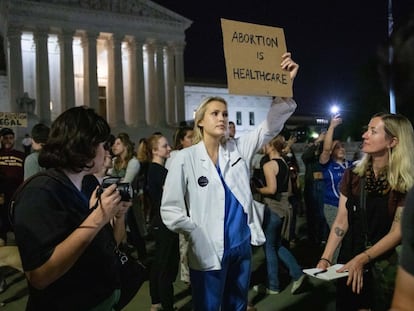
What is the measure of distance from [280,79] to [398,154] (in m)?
→ 1.13

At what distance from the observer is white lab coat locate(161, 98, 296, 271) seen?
3.48 meters

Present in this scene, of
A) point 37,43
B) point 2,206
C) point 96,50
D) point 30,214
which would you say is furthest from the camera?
point 96,50

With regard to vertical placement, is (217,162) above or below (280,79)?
below

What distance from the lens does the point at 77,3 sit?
1678 inches

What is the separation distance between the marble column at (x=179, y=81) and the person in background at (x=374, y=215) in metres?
45.3

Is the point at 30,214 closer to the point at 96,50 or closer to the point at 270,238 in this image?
the point at 270,238

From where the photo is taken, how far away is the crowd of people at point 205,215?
222 centimetres

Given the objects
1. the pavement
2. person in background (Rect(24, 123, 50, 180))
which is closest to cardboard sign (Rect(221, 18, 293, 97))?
person in background (Rect(24, 123, 50, 180))

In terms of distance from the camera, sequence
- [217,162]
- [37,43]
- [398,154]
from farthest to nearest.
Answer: [37,43] < [217,162] < [398,154]

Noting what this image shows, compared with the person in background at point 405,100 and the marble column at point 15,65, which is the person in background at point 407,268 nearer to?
the person in background at point 405,100

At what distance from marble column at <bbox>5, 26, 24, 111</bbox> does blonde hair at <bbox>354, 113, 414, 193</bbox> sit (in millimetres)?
40367

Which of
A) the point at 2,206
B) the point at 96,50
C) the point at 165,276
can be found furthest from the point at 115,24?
the point at 165,276

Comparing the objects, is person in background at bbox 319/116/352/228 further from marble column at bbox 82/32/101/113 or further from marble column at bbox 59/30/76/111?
marble column at bbox 82/32/101/113

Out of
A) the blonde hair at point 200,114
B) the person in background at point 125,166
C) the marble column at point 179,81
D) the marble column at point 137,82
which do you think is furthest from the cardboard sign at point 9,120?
the marble column at point 179,81
